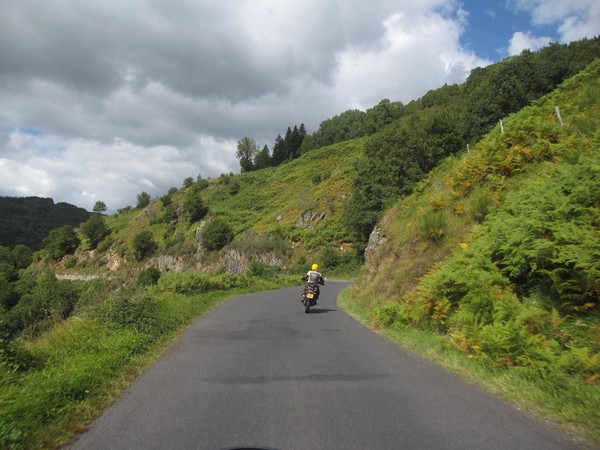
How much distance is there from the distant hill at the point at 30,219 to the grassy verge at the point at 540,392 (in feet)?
512

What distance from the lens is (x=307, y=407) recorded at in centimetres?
482

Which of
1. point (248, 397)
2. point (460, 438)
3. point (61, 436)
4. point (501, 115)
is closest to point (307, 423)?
point (248, 397)

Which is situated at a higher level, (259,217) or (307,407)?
(259,217)

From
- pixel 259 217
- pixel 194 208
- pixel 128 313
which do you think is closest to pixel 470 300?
pixel 128 313

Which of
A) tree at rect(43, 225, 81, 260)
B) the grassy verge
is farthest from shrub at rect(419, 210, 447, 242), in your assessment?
tree at rect(43, 225, 81, 260)

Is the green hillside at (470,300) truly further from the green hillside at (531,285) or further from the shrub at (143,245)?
the shrub at (143,245)

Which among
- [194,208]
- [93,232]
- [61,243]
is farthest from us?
[61,243]

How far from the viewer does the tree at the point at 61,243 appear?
106131 mm

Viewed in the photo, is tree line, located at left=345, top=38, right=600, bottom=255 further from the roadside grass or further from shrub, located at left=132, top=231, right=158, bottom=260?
shrub, located at left=132, top=231, right=158, bottom=260

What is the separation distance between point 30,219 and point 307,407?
178m

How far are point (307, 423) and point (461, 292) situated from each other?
6215 millimetres

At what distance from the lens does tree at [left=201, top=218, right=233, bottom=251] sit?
232 ft

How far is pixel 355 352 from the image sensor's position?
8055mm

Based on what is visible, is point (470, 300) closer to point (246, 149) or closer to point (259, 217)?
point (259, 217)
